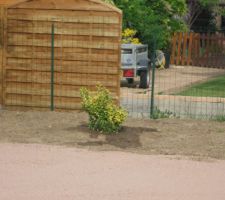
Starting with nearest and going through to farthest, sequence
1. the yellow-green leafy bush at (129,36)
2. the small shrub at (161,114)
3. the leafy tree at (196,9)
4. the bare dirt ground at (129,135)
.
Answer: the bare dirt ground at (129,135) → the small shrub at (161,114) → the yellow-green leafy bush at (129,36) → the leafy tree at (196,9)

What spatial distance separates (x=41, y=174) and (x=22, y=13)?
665cm

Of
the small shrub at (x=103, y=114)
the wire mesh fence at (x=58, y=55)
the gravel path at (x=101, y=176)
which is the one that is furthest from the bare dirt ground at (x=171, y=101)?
the gravel path at (x=101, y=176)

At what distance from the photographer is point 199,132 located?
13.5m

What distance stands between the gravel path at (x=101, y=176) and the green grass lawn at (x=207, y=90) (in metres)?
9.03

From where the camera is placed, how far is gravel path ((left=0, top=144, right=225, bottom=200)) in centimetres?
879

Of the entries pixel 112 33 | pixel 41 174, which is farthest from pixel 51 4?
pixel 41 174

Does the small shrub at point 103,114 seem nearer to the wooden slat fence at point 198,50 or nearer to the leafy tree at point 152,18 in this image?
the leafy tree at point 152,18

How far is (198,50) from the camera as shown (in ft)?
104

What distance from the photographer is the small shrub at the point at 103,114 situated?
42.9 ft

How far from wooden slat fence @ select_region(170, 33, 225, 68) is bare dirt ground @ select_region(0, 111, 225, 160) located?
16.4 meters

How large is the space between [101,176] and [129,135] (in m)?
3.33

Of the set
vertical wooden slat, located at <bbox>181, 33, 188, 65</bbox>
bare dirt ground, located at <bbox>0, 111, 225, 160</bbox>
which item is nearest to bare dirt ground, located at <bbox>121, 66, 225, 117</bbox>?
bare dirt ground, located at <bbox>0, 111, 225, 160</bbox>

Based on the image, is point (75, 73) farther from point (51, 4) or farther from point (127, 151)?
point (127, 151)

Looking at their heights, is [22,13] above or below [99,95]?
above
